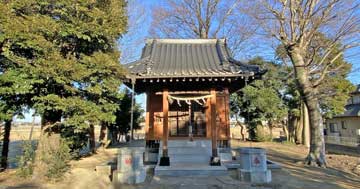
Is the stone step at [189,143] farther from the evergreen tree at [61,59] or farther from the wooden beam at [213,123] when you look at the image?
the evergreen tree at [61,59]

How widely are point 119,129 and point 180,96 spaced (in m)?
12.3

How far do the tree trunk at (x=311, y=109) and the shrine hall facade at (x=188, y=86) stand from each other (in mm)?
2349

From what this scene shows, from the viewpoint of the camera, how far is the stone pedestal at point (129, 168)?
7.34m

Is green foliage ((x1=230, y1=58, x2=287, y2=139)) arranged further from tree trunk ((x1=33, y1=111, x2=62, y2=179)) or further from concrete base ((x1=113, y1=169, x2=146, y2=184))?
tree trunk ((x1=33, y1=111, x2=62, y2=179))

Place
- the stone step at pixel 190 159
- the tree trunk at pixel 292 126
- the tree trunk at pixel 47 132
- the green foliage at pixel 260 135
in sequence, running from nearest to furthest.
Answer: the tree trunk at pixel 47 132 < the stone step at pixel 190 159 < the green foliage at pixel 260 135 < the tree trunk at pixel 292 126

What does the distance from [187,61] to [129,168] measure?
4.83 meters

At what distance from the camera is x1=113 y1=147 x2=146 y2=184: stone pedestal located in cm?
734

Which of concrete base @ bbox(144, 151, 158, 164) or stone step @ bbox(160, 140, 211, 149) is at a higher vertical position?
stone step @ bbox(160, 140, 211, 149)

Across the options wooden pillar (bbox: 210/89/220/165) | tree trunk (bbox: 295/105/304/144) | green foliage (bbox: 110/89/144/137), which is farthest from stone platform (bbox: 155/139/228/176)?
tree trunk (bbox: 295/105/304/144)

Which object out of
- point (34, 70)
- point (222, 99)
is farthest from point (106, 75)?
point (222, 99)

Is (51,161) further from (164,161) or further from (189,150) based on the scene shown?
(189,150)

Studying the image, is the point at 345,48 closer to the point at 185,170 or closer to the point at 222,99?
the point at 222,99

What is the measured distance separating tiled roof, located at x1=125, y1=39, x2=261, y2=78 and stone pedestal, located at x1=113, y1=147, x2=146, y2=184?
8.64 feet

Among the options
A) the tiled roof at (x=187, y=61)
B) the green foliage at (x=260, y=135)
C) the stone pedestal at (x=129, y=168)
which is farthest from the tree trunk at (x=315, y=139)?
the green foliage at (x=260, y=135)
